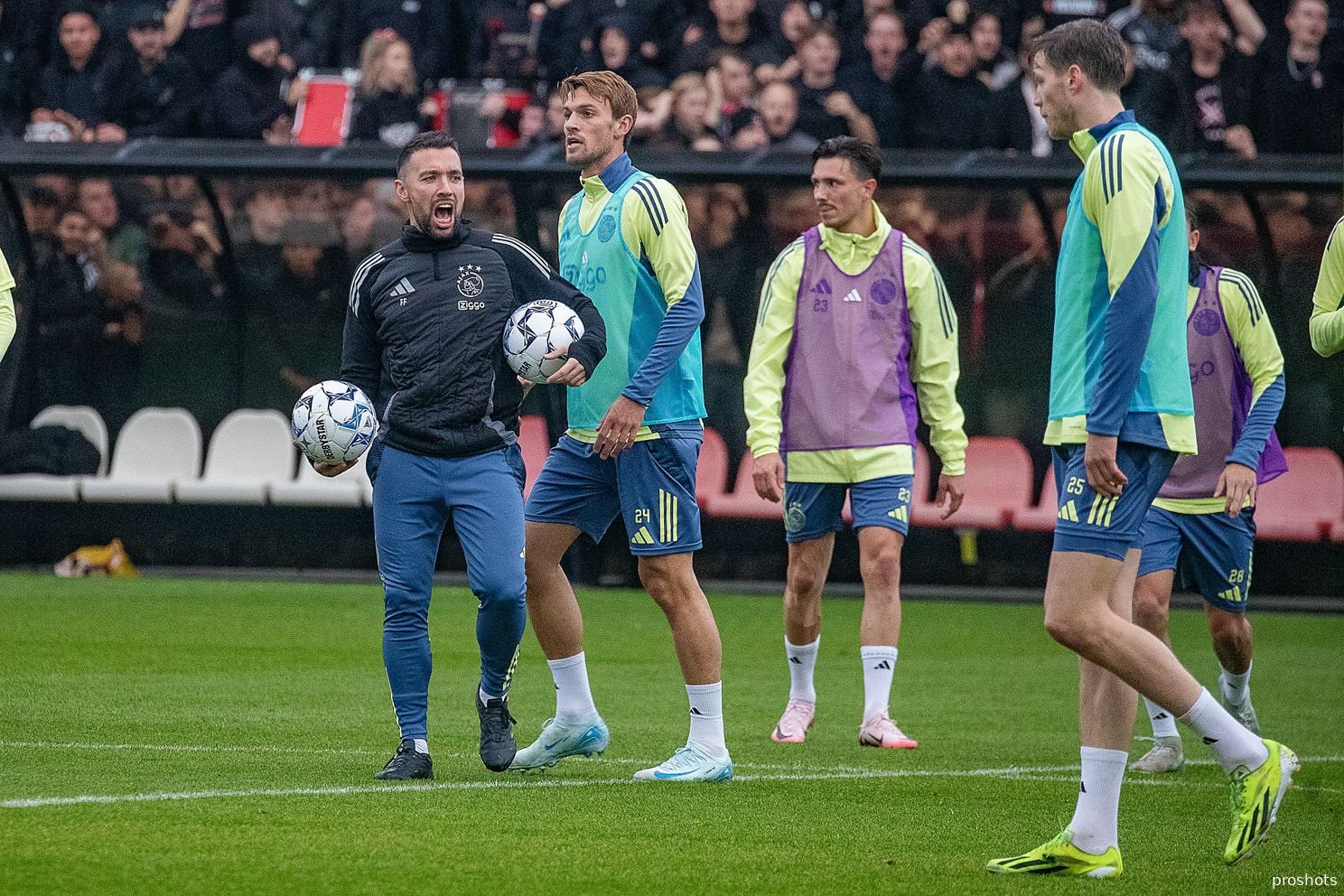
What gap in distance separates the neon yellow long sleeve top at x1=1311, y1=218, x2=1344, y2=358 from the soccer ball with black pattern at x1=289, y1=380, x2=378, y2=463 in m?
3.29

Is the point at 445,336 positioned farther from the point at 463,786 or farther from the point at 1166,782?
the point at 1166,782

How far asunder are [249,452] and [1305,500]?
26.7 feet

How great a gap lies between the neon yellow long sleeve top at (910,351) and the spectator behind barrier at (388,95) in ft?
25.3

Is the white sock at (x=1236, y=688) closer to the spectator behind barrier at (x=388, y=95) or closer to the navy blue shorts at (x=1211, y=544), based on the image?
the navy blue shorts at (x=1211, y=544)

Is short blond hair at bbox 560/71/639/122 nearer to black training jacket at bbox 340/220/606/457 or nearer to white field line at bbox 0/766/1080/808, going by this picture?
black training jacket at bbox 340/220/606/457

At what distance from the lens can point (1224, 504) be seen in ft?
26.2

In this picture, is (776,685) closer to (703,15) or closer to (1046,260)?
(1046,260)

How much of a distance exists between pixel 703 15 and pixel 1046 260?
11.8ft

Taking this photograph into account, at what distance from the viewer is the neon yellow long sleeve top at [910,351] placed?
860 cm

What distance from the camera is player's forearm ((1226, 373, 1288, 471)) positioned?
764 centimetres

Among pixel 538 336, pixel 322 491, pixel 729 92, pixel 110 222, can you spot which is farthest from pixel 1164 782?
pixel 110 222

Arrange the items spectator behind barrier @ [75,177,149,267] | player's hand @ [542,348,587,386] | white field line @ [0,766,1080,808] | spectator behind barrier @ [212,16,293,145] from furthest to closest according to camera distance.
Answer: spectator behind barrier @ [212,16,293,145] < spectator behind barrier @ [75,177,149,267] < player's hand @ [542,348,587,386] < white field line @ [0,766,1080,808]

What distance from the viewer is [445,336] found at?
6719 millimetres

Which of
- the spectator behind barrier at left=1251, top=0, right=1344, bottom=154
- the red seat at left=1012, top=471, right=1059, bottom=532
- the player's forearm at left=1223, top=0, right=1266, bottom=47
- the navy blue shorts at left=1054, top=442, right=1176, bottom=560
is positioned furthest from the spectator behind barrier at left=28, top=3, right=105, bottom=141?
the navy blue shorts at left=1054, top=442, right=1176, bottom=560
